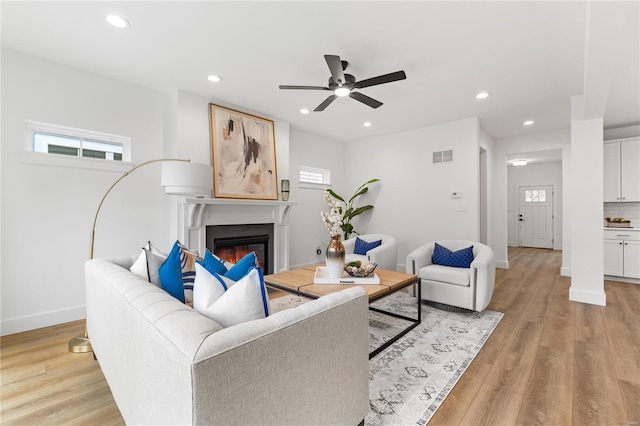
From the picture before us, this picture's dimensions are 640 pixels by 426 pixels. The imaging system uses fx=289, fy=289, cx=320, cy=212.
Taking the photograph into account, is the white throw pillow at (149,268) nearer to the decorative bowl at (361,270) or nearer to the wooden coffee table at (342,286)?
the wooden coffee table at (342,286)

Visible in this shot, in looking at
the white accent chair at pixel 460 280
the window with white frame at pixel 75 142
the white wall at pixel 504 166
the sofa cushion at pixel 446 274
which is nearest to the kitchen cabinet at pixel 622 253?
the white wall at pixel 504 166

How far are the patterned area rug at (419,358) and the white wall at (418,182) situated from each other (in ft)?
6.18

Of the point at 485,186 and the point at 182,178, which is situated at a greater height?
the point at 485,186

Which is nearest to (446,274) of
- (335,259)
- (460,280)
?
(460,280)

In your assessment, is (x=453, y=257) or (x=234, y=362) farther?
(x=453, y=257)

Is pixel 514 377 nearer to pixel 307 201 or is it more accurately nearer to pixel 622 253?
pixel 307 201

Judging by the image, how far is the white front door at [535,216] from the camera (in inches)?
327

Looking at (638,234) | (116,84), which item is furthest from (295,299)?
(638,234)

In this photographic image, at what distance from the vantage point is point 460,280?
3.16 meters

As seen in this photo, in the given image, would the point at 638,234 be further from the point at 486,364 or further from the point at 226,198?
the point at 226,198

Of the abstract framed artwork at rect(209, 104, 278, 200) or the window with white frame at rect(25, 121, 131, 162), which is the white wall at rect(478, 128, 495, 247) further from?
the window with white frame at rect(25, 121, 131, 162)

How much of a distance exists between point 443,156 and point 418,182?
23.8 inches

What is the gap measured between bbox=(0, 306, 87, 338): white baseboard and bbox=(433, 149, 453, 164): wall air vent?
5.28 metres

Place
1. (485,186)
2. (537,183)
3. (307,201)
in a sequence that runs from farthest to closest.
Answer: (537,183), (485,186), (307,201)
